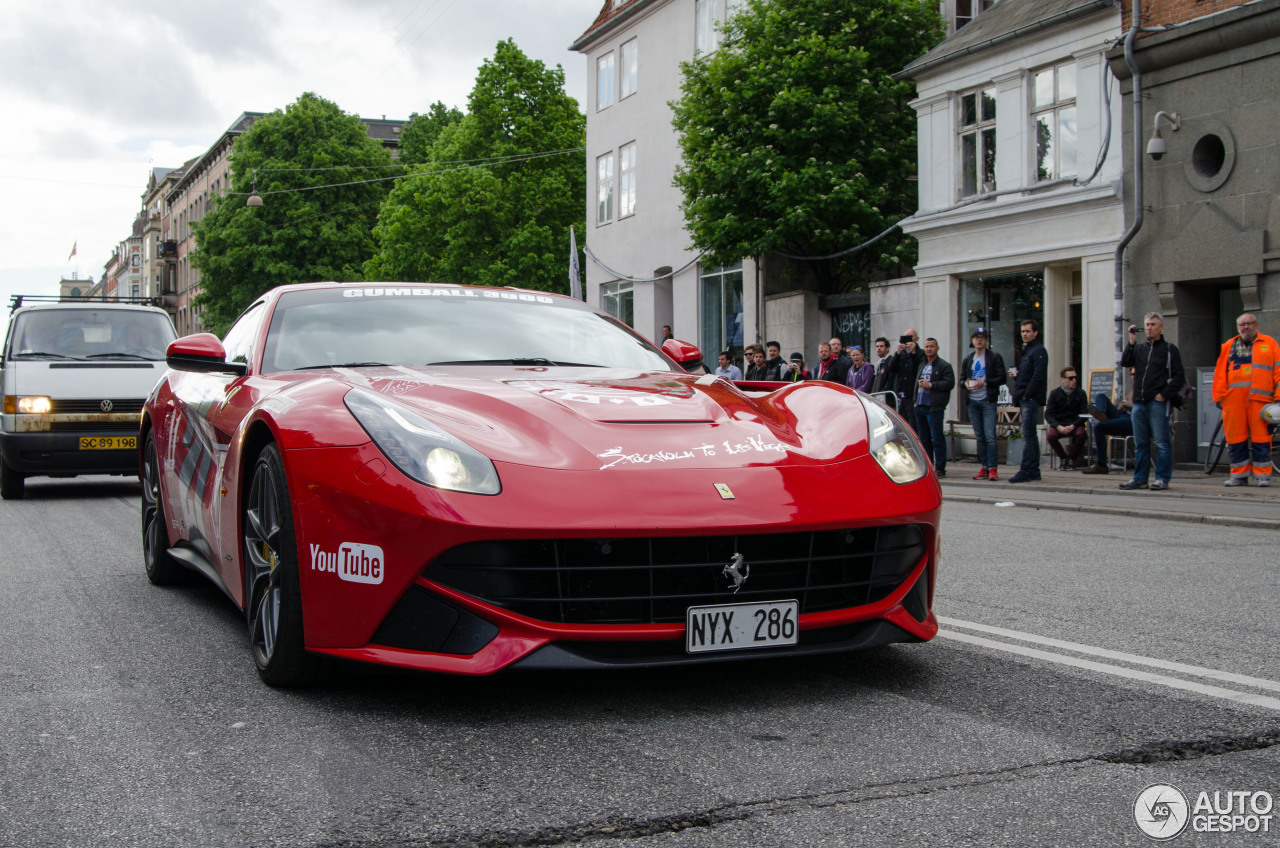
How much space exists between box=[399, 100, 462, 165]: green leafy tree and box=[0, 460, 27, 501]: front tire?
4614 cm

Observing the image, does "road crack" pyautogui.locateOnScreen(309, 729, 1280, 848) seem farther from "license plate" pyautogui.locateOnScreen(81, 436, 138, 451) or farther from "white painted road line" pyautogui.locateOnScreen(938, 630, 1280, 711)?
"license plate" pyautogui.locateOnScreen(81, 436, 138, 451)

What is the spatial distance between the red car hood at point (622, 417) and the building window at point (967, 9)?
841 inches

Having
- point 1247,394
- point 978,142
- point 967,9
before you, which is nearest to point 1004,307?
point 978,142

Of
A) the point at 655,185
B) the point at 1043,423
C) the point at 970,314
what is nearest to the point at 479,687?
the point at 1043,423

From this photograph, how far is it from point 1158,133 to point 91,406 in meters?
14.3

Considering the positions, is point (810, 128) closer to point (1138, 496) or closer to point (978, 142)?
point (978, 142)

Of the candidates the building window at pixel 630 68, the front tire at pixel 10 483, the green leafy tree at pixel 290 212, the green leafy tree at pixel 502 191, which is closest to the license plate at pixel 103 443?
the front tire at pixel 10 483

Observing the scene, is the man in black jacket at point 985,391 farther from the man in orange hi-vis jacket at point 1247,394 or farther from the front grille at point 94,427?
the front grille at point 94,427

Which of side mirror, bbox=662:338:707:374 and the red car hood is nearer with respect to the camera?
the red car hood

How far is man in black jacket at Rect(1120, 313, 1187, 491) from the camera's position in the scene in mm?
13070

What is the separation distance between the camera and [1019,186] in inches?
787

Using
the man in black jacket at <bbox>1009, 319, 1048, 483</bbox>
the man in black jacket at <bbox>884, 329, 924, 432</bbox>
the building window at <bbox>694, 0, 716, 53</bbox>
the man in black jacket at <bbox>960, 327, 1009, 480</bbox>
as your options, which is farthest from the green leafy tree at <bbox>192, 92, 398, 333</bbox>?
the man in black jacket at <bbox>1009, 319, 1048, 483</bbox>

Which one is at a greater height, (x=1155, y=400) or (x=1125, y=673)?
(x=1155, y=400)

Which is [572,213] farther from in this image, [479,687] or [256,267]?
[479,687]
